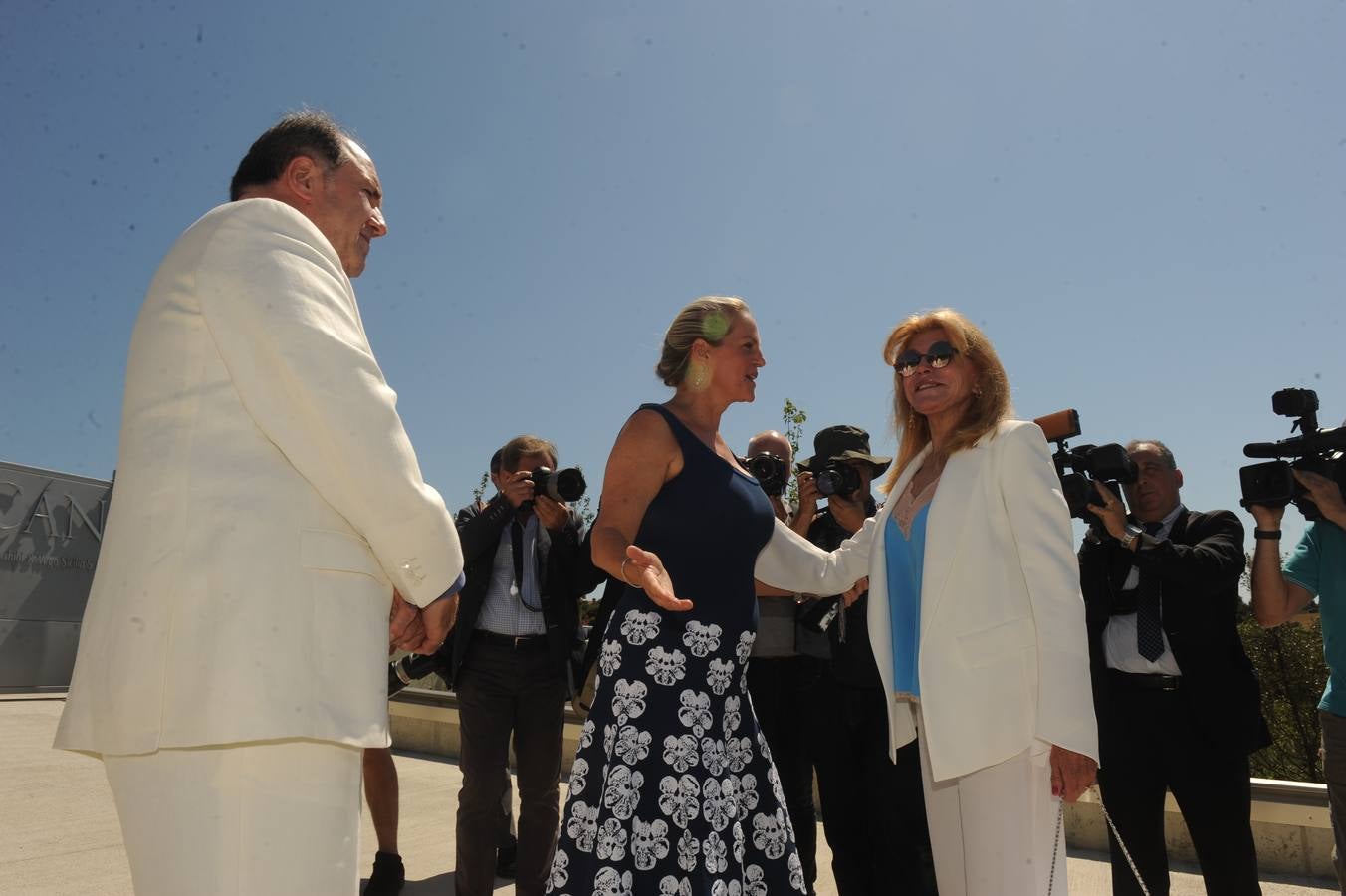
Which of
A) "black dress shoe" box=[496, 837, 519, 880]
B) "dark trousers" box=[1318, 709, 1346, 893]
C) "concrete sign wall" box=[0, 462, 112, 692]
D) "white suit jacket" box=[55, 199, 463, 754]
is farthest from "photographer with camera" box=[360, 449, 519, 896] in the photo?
"concrete sign wall" box=[0, 462, 112, 692]

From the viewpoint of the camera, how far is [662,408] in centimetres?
288

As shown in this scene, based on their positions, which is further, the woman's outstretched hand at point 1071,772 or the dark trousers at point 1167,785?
the dark trousers at point 1167,785

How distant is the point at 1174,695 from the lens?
12.5 ft

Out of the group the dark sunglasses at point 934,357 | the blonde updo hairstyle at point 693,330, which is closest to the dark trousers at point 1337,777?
the dark sunglasses at point 934,357

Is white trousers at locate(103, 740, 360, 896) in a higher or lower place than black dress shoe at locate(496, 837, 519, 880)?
higher

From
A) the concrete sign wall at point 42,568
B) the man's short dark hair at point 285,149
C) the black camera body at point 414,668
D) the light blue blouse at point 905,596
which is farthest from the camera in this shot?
the concrete sign wall at point 42,568

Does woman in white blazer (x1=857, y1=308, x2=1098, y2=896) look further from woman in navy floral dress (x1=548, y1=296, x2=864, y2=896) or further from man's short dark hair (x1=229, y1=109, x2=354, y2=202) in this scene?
man's short dark hair (x1=229, y1=109, x2=354, y2=202)

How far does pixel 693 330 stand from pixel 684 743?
4.35 feet

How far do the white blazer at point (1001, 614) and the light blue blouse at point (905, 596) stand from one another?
0.43ft

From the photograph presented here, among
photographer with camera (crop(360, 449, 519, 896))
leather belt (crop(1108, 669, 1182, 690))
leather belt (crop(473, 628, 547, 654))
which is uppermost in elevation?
leather belt (crop(473, 628, 547, 654))

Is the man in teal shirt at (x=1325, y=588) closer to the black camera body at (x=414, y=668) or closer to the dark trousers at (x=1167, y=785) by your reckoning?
the dark trousers at (x=1167, y=785)

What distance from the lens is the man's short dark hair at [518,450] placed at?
15.8 ft

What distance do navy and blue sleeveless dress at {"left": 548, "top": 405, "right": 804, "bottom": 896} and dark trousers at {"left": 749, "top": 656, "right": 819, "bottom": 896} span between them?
65.4 inches

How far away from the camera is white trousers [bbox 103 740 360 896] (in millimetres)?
1438
